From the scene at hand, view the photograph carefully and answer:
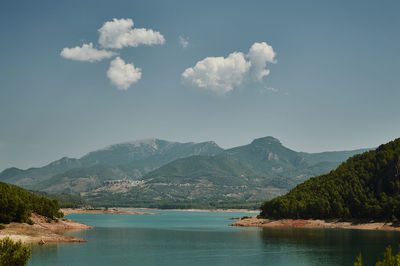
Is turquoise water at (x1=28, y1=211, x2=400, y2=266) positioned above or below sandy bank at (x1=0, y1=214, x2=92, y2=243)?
below

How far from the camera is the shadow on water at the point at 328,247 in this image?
10862cm

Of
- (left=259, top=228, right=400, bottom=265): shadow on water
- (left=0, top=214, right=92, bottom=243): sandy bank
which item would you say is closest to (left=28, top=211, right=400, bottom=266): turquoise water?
(left=259, top=228, right=400, bottom=265): shadow on water

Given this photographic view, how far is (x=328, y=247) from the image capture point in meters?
131

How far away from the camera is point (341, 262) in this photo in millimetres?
104750

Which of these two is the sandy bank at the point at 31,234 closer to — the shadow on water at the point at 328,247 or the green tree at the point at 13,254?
the shadow on water at the point at 328,247

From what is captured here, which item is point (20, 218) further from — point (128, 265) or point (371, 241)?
point (371, 241)

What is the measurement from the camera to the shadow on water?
108625 mm

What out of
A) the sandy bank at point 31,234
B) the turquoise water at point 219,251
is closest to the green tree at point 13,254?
the turquoise water at point 219,251

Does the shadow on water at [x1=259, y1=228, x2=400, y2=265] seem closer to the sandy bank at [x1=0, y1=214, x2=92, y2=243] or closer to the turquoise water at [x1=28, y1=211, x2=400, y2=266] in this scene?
the turquoise water at [x1=28, y1=211, x2=400, y2=266]

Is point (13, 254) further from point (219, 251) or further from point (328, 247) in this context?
point (328, 247)

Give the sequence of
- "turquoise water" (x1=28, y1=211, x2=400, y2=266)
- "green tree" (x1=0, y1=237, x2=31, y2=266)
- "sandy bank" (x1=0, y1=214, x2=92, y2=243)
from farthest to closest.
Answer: "sandy bank" (x1=0, y1=214, x2=92, y2=243) → "turquoise water" (x1=28, y1=211, x2=400, y2=266) → "green tree" (x1=0, y1=237, x2=31, y2=266)

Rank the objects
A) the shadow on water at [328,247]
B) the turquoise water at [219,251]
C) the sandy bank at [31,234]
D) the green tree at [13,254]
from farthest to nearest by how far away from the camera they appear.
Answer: the sandy bank at [31,234] → the shadow on water at [328,247] → the turquoise water at [219,251] → the green tree at [13,254]

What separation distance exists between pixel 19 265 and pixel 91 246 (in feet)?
259

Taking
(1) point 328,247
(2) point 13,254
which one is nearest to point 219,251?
(1) point 328,247
